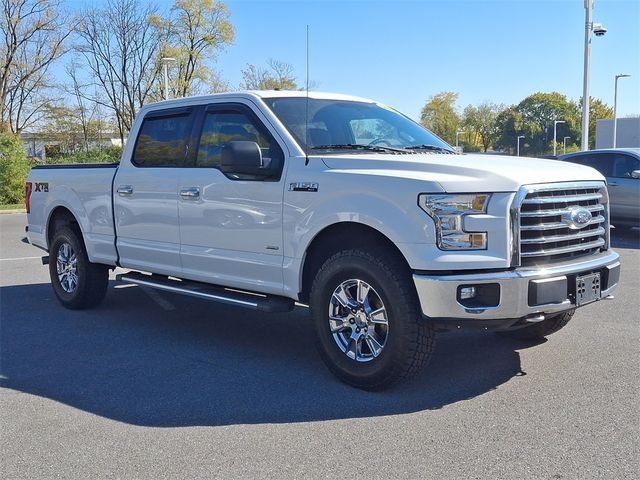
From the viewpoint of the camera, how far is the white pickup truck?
4191 millimetres

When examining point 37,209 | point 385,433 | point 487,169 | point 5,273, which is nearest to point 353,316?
point 385,433

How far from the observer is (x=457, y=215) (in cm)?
418

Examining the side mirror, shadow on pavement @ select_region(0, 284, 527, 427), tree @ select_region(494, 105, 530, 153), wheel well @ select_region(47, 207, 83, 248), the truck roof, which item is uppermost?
tree @ select_region(494, 105, 530, 153)

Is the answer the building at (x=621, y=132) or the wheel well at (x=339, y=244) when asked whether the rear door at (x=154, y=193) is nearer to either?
the wheel well at (x=339, y=244)

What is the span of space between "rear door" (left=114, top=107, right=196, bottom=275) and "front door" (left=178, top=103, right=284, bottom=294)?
0.56ft

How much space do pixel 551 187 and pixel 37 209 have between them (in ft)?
20.1

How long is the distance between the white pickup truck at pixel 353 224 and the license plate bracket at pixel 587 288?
15 millimetres

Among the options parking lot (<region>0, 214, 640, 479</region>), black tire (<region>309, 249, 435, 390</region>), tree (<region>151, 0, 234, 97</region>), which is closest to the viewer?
parking lot (<region>0, 214, 640, 479</region>)

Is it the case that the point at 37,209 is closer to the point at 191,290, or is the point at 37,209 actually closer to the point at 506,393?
the point at 191,290

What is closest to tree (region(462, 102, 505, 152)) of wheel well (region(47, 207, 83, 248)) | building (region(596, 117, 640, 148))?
building (region(596, 117, 640, 148))

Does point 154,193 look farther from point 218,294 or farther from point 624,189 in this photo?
point 624,189

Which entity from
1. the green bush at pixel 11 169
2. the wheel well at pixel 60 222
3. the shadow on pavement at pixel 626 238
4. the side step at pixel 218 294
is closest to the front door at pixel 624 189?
the shadow on pavement at pixel 626 238

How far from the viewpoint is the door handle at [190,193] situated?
5749 millimetres

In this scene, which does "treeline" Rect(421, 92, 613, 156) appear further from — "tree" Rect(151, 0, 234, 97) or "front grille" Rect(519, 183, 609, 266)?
"front grille" Rect(519, 183, 609, 266)
